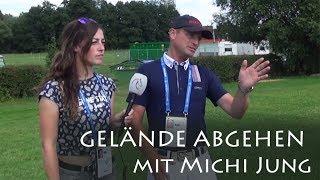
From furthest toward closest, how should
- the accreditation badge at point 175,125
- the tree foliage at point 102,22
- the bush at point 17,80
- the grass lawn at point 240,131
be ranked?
the tree foliage at point 102,22 < the bush at point 17,80 < the grass lawn at point 240,131 < the accreditation badge at point 175,125

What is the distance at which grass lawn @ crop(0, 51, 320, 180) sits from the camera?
26.4 feet

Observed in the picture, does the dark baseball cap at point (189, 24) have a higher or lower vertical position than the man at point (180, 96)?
higher

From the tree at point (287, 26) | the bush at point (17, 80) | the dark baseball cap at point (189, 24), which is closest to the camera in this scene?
the dark baseball cap at point (189, 24)

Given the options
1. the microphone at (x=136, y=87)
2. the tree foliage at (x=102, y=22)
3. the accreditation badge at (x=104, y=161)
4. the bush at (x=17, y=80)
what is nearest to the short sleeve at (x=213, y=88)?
the microphone at (x=136, y=87)

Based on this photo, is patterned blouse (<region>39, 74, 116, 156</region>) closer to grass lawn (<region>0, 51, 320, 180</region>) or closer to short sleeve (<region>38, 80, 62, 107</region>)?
short sleeve (<region>38, 80, 62, 107</region>)

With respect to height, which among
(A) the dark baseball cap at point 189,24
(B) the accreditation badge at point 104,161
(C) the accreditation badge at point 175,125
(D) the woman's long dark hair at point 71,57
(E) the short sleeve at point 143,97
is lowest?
(B) the accreditation badge at point 104,161

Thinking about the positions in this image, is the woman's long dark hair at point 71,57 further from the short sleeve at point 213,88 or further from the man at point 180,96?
the short sleeve at point 213,88

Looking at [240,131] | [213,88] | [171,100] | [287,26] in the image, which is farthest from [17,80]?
[171,100]

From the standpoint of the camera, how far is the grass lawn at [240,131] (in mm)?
8039

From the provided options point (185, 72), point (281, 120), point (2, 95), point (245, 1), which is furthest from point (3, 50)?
point (185, 72)

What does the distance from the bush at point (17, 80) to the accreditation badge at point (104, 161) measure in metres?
20.5

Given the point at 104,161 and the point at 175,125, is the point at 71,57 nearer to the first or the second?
the point at 104,161

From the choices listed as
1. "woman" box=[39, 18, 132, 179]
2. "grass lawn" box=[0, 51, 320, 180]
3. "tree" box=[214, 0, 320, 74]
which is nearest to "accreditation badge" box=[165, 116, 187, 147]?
"woman" box=[39, 18, 132, 179]

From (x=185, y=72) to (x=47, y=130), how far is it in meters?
1.02
